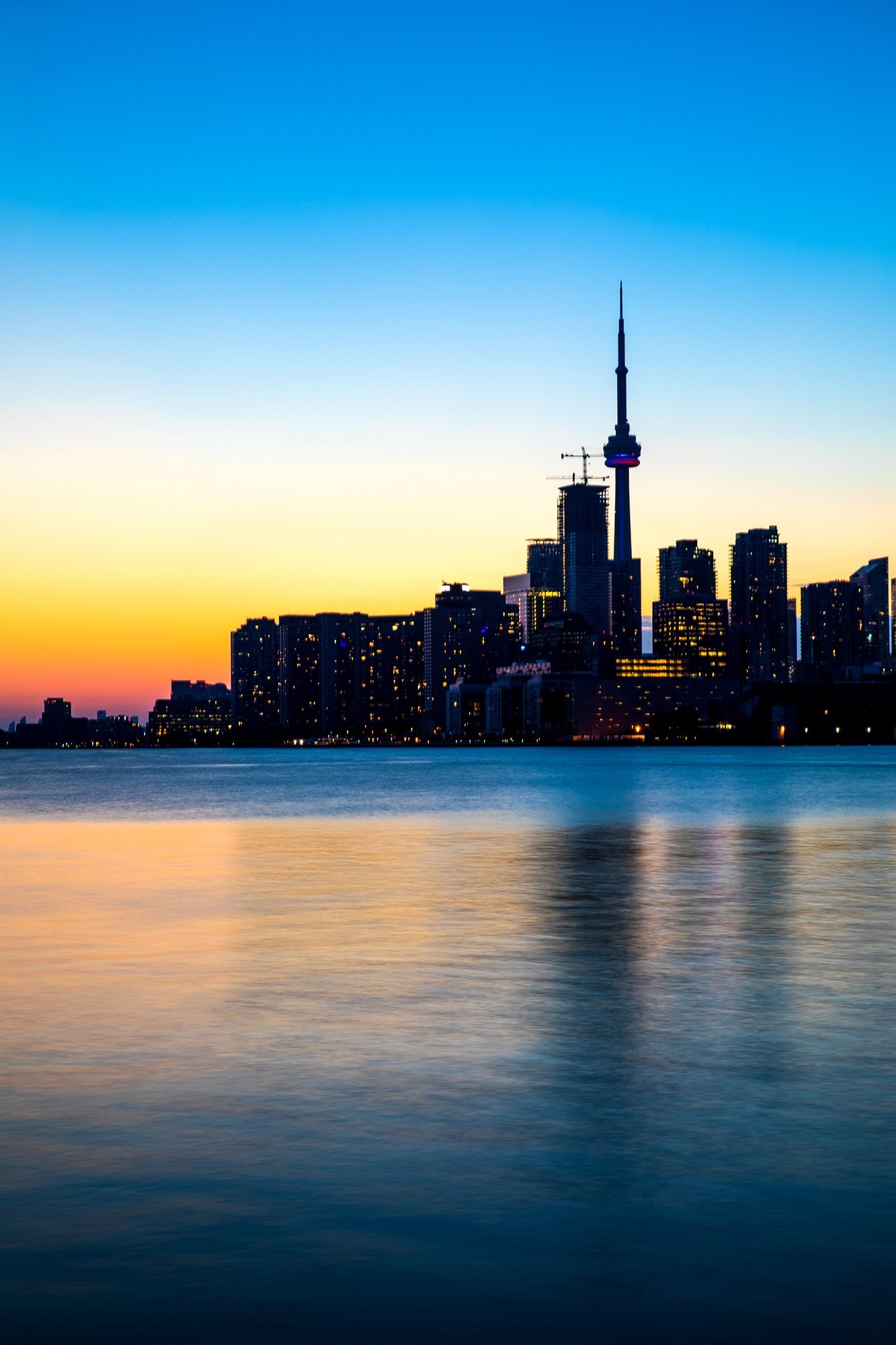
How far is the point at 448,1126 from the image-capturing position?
13445 millimetres

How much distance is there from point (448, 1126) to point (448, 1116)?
1.29 feet

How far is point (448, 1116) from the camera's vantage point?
45.4ft

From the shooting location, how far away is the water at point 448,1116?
9039mm

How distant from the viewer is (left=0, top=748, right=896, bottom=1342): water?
904cm

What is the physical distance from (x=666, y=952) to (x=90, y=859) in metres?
30.9

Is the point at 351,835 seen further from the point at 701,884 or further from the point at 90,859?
the point at 701,884

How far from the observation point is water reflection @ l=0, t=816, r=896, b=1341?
9.03m

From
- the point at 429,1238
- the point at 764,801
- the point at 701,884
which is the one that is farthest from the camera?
the point at 764,801

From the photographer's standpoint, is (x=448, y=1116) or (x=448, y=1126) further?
(x=448, y=1116)

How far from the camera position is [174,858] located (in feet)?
171

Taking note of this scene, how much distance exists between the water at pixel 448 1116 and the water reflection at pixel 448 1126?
4cm

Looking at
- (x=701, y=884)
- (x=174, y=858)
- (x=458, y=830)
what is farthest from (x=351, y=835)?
(x=701, y=884)

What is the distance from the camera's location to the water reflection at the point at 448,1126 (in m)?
9.03

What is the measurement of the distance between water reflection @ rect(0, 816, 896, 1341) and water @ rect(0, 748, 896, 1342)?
4cm
